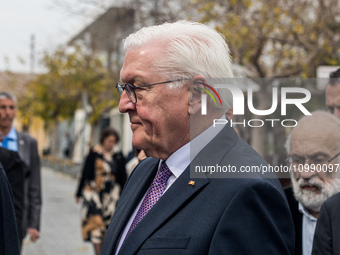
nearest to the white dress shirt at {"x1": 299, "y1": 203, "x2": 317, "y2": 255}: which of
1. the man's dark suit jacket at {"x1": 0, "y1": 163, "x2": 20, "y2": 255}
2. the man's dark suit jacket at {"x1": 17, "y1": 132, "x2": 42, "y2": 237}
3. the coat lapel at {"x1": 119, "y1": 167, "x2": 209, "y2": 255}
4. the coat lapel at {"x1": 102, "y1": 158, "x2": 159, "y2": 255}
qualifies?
the coat lapel at {"x1": 102, "y1": 158, "x2": 159, "y2": 255}

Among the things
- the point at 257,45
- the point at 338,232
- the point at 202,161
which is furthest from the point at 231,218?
the point at 257,45

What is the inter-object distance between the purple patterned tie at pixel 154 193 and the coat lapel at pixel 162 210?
0.45ft

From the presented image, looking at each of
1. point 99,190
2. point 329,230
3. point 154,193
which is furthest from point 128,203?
point 99,190

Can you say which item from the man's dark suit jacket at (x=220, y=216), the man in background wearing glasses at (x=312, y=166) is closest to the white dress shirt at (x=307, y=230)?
the man in background wearing glasses at (x=312, y=166)

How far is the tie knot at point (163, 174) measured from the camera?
2.34 metres

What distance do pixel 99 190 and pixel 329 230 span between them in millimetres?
5879

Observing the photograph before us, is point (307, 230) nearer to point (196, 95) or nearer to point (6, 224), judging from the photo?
point (196, 95)

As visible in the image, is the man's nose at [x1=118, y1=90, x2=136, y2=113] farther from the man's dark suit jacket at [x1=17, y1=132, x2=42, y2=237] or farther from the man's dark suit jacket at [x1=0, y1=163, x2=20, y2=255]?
the man's dark suit jacket at [x1=17, y1=132, x2=42, y2=237]

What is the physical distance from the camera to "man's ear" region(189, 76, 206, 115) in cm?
224

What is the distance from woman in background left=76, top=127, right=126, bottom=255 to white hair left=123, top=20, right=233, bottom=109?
587 cm

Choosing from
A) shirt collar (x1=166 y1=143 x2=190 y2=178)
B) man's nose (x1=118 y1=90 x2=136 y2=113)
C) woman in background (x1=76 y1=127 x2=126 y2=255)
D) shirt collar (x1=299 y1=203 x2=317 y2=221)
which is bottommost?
woman in background (x1=76 y1=127 x2=126 y2=255)

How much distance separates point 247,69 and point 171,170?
13443mm

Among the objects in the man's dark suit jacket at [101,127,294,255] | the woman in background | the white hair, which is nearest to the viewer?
the man's dark suit jacket at [101,127,294,255]

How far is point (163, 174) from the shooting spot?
2352 millimetres
